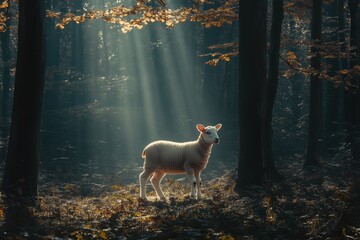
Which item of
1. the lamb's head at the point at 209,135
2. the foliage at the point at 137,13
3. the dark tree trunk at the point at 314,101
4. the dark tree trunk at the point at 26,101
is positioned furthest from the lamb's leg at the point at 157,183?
the dark tree trunk at the point at 314,101

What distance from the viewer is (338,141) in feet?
81.0

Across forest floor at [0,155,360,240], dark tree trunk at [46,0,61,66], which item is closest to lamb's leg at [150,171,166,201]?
forest floor at [0,155,360,240]

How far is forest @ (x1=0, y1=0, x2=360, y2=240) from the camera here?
952cm

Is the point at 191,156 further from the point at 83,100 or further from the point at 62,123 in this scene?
the point at 83,100

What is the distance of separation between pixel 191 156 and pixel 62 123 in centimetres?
2024

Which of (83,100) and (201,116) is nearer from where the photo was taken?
(201,116)

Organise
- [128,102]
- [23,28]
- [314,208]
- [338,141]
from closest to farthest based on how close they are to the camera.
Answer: [314,208], [23,28], [338,141], [128,102]

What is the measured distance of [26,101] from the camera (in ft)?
39.9

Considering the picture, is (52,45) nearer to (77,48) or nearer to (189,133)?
(77,48)

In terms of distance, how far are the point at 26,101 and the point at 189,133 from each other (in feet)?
71.2

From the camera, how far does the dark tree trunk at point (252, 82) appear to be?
13852 mm

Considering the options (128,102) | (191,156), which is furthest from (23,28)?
(128,102)

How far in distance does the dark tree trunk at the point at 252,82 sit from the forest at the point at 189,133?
1.0 inches

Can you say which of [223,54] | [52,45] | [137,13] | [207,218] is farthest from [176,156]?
[52,45]
